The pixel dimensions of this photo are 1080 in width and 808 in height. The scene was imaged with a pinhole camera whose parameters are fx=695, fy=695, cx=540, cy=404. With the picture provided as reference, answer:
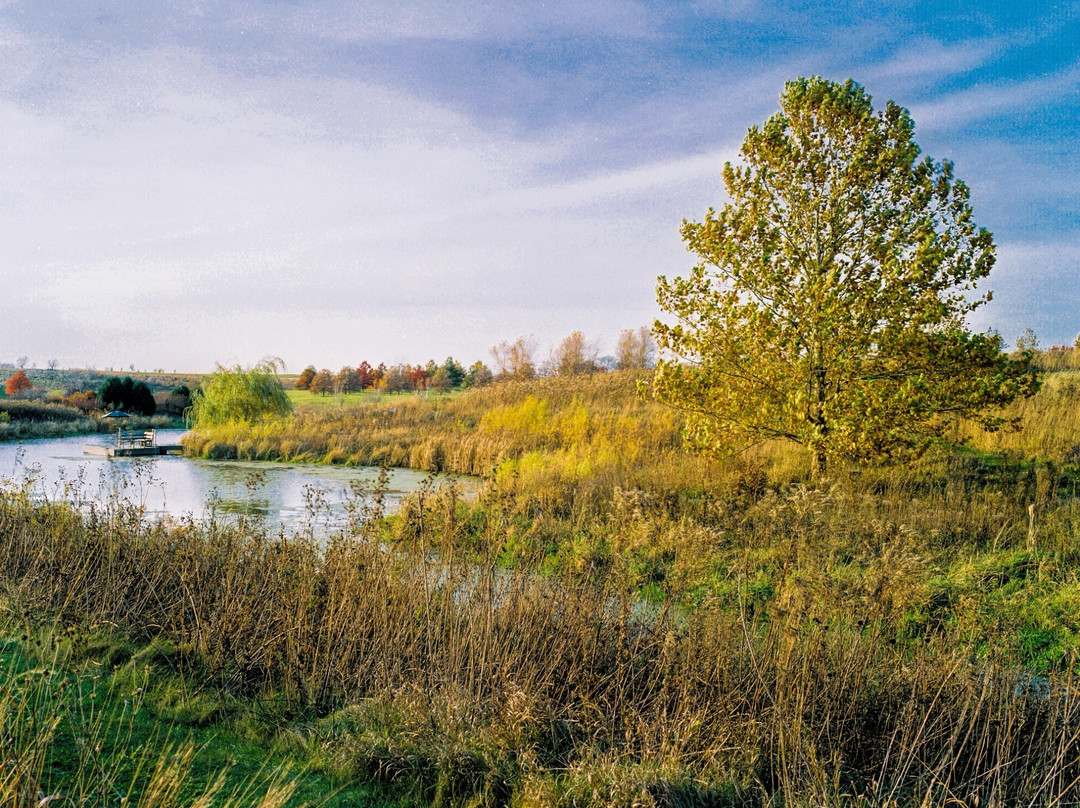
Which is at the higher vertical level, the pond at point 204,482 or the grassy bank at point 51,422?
the grassy bank at point 51,422

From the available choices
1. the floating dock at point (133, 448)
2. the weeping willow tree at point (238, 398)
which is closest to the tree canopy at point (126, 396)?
the weeping willow tree at point (238, 398)

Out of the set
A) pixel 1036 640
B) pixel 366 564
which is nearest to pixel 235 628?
pixel 366 564

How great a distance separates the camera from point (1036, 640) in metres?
5.63

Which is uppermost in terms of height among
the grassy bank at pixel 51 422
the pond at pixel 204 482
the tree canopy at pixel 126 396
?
the tree canopy at pixel 126 396

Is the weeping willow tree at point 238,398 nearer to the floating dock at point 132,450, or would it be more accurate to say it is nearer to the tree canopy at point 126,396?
the floating dock at point 132,450

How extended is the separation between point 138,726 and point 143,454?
67.1ft

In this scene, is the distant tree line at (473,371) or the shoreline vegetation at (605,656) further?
the distant tree line at (473,371)

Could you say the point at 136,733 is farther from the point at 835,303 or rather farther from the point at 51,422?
the point at 51,422

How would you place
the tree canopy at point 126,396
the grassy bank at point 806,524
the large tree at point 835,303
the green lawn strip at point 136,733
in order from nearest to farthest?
the green lawn strip at point 136,733 → the grassy bank at point 806,524 → the large tree at point 835,303 → the tree canopy at point 126,396

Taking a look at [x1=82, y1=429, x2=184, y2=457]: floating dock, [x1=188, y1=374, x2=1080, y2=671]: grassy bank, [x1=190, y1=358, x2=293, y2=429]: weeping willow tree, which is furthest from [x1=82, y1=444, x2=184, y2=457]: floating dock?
[x1=188, y1=374, x2=1080, y2=671]: grassy bank

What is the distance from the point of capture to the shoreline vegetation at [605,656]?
332 centimetres

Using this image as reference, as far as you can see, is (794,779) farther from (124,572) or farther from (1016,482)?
(1016,482)

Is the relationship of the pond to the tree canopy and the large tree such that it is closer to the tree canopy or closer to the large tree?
the large tree

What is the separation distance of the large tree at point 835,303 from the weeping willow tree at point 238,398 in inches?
859
